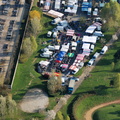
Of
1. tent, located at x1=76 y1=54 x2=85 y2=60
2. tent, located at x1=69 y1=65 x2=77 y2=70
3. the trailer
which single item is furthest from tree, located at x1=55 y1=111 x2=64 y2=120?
tent, located at x1=76 y1=54 x2=85 y2=60

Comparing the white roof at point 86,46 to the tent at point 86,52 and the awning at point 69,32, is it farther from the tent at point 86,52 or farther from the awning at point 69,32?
the awning at point 69,32

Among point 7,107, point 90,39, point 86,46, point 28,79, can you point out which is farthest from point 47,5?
point 7,107

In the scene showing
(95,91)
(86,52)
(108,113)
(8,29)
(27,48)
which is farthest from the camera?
(8,29)

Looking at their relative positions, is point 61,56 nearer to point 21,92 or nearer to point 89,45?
point 89,45

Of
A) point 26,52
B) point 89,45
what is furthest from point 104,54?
point 26,52

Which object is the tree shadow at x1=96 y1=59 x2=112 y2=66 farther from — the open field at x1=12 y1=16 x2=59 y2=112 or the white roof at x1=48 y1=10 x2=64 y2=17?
the white roof at x1=48 y1=10 x2=64 y2=17

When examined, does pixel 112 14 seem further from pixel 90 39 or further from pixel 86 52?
pixel 86 52

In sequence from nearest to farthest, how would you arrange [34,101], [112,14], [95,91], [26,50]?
1. [34,101]
2. [95,91]
3. [26,50]
4. [112,14]

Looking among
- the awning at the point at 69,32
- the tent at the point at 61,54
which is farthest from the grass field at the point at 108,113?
the awning at the point at 69,32
